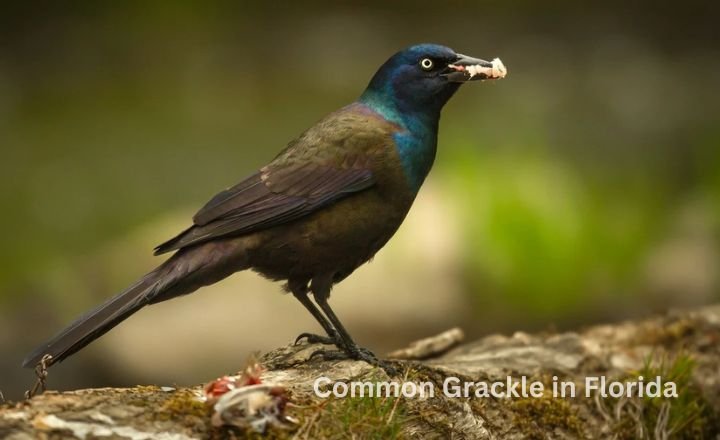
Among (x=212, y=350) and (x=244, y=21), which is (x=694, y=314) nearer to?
(x=212, y=350)

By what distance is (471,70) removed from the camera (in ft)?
15.9

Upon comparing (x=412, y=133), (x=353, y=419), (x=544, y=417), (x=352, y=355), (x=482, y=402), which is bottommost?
(x=544, y=417)

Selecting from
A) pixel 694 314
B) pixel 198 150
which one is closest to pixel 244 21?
pixel 198 150

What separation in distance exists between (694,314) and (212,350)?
3984 mm

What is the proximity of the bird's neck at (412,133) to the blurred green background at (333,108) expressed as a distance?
3.21 meters

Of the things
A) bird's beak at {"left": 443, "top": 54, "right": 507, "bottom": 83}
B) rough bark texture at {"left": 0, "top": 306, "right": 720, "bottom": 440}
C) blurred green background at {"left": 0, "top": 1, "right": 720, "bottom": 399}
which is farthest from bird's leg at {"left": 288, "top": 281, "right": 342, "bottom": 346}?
blurred green background at {"left": 0, "top": 1, "right": 720, "bottom": 399}

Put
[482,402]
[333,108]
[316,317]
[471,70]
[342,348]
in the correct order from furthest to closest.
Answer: [333,108]
[471,70]
[316,317]
[342,348]
[482,402]

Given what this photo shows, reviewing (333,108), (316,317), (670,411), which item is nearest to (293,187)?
(316,317)

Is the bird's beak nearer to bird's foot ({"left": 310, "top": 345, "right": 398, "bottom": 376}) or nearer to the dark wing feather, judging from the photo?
the dark wing feather

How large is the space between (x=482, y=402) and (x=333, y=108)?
7594 mm

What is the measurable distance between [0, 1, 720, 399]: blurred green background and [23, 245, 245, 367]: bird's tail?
3.89 metres

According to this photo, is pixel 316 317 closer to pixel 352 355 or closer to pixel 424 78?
pixel 352 355

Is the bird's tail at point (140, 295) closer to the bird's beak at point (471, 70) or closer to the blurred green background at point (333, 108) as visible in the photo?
the bird's beak at point (471, 70)

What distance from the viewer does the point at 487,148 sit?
406 inches
